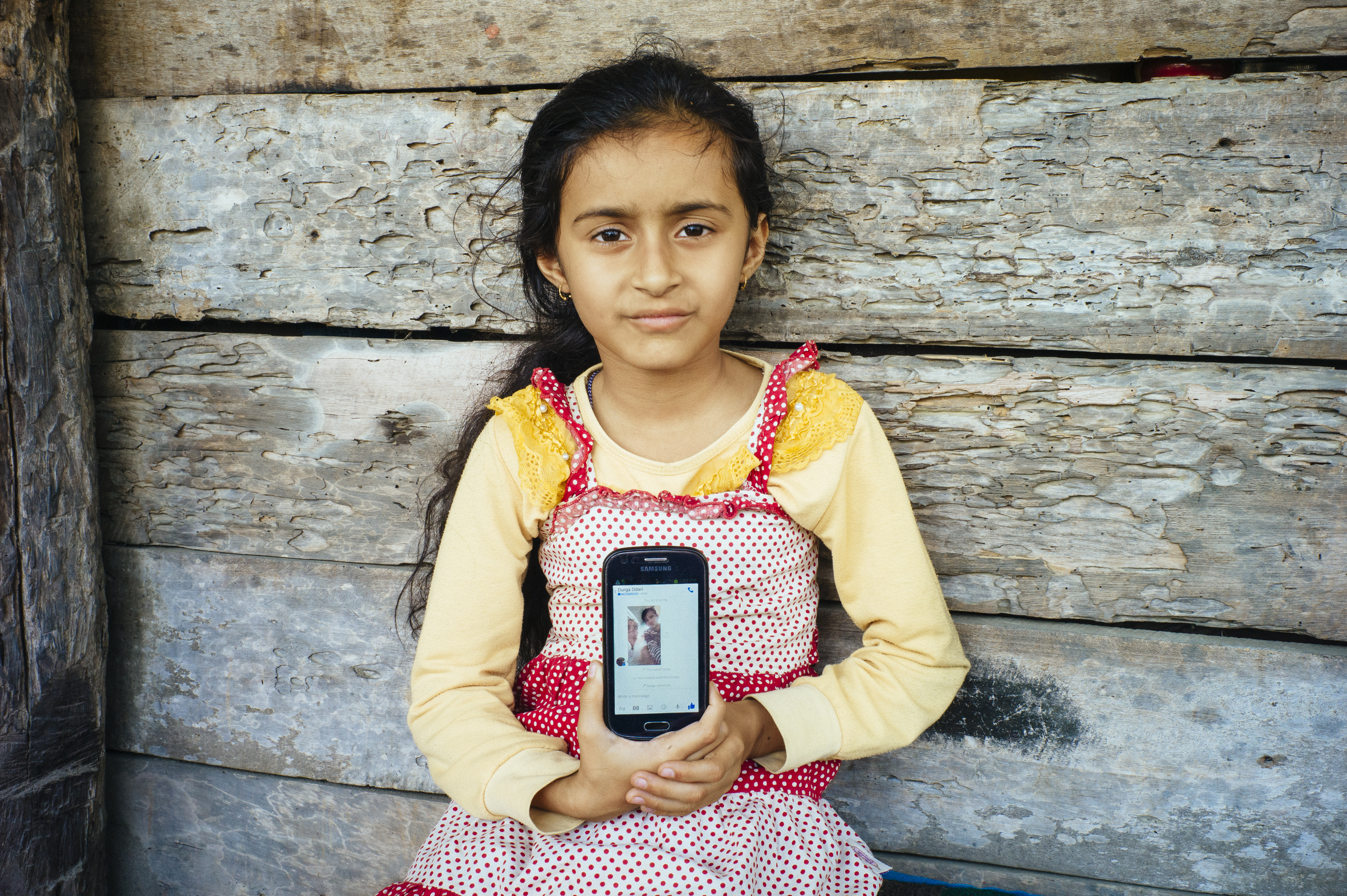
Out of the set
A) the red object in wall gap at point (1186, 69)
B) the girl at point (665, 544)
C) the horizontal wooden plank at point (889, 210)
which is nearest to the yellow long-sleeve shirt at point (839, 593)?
the girl at point (665, 544)

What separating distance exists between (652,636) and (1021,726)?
61 cm

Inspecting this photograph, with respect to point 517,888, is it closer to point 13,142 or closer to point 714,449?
point 714,449

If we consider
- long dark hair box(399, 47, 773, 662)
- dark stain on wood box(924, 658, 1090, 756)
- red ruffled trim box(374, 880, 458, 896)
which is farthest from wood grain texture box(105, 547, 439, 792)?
dark stain on wood box(924, 658, 1090, 756)

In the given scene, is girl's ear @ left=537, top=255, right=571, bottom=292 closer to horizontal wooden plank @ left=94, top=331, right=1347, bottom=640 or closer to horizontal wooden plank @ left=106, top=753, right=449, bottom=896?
horizontal wooden plank @ left=94, top=331, right=1347, bottom=640

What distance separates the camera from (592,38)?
1.04m

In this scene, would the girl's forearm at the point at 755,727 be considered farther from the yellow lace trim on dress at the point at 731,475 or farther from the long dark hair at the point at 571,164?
the long dark hair at the point at 571,164

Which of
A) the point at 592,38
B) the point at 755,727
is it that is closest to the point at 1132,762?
the point at 755,727

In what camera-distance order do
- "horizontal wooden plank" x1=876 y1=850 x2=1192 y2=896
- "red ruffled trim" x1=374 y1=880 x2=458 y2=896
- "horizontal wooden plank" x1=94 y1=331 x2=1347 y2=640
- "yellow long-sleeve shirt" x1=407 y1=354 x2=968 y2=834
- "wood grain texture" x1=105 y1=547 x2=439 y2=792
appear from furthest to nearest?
1. "wood grain texture" x1=105 y1=547 x2=439 y2=792
2. "horizontal wooden plank" x1=876 y1=850 x2=1192 y2=896
3. "horizontal wooden plank" x1=94 y1=331 x2=1347 y2=640
4. "yellow long-sleeve shirt" x1=407 y1=354 x2=968 y2=834
5. "red ruffled trim" x1=374 y1=880 x2=458 y2=896

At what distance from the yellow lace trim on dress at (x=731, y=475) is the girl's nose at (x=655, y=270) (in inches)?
8.1

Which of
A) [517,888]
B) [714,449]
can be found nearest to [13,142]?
[714,449]

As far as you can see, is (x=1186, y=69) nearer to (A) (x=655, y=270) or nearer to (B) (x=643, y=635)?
(A) (x=655, y=270)

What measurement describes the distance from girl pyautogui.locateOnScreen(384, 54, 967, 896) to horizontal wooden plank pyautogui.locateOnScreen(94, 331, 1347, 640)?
0.17m

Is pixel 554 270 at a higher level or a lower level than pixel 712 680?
higher

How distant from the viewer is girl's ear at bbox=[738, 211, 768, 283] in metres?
0.93
